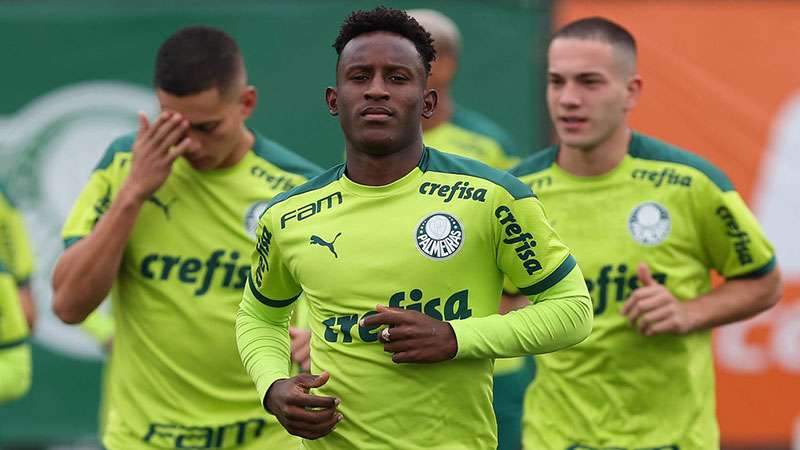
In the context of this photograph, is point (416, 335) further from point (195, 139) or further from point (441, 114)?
point (441, 114)

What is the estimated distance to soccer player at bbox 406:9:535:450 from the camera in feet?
26.8

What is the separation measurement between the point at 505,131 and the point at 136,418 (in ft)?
17.0

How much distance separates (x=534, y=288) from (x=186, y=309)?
184cm

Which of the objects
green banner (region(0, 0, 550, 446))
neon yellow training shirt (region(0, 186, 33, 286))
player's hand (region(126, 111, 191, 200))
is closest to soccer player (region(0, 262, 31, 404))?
neon yellow training shirt (region(0, 186, 33, 286))

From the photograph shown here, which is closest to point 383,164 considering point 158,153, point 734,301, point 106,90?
point 158,153

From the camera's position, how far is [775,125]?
33.6 ft

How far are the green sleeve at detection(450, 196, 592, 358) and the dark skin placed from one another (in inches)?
6.8

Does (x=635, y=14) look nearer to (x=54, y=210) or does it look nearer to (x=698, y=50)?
(x=698, y=50)

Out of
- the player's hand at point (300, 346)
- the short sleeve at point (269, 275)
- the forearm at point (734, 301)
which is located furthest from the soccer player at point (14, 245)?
the forearm at point (734, 301)

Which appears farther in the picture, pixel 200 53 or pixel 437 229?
pixel 200 53

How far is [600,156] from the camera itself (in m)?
6.18

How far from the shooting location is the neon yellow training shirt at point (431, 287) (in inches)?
173

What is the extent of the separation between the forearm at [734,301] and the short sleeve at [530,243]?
1610 mm

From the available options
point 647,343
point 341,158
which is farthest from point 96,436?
point 647,343
